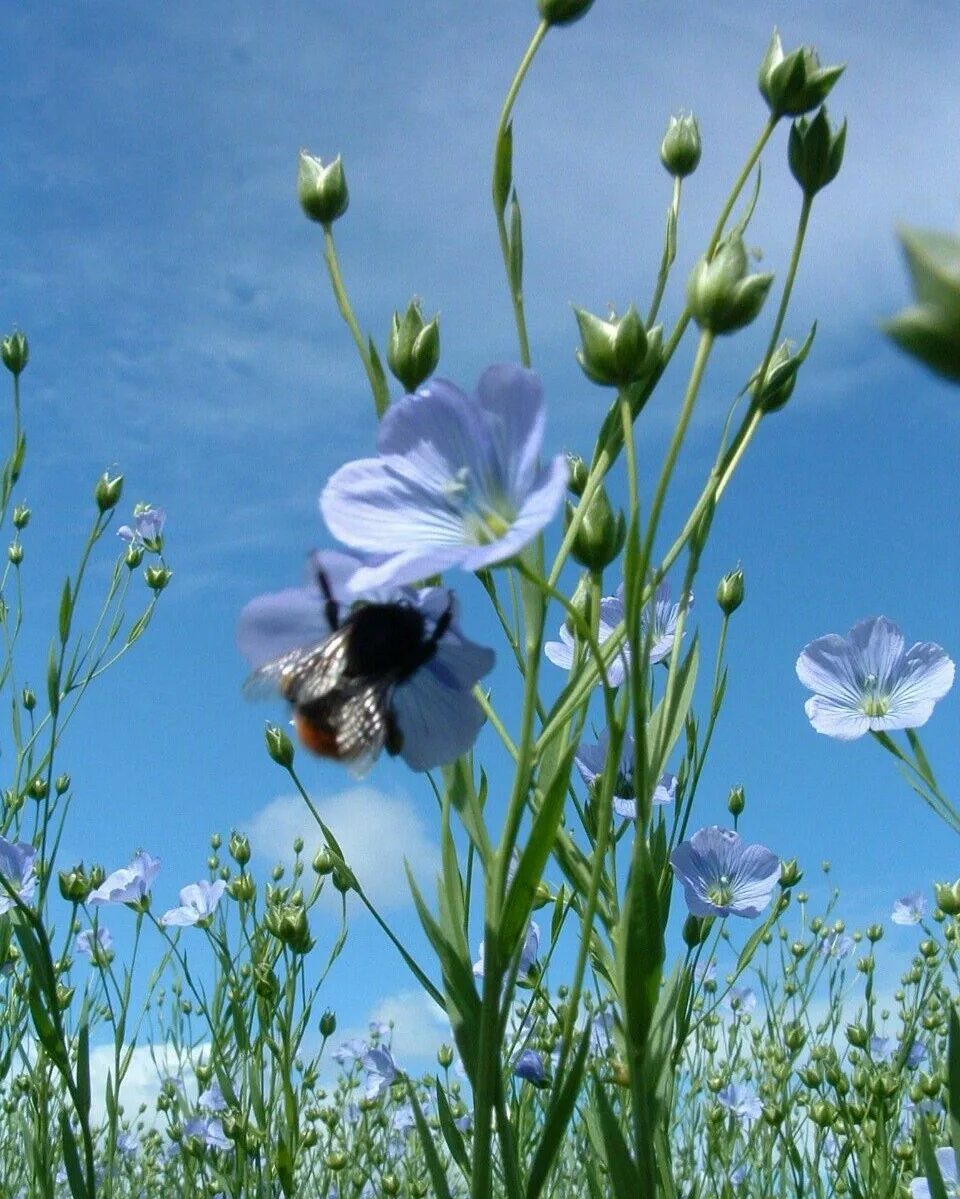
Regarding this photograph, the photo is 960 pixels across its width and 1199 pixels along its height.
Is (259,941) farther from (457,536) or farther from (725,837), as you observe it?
(457,536)

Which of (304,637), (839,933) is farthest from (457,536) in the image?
(839,933)

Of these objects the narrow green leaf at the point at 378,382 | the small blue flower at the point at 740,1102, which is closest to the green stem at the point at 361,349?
the narrow green leaf at the point at 378,382

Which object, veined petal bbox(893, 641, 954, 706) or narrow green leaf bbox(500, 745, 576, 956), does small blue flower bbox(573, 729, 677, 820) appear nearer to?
veined petal bbox(893, 641, 954, 706)

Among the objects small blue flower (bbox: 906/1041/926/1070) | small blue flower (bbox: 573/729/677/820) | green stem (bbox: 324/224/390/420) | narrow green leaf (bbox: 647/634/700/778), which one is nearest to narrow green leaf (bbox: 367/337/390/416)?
green stem (bbox: 324/224/390/420)

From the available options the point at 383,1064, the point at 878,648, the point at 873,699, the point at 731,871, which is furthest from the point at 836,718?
the point at 383,1064

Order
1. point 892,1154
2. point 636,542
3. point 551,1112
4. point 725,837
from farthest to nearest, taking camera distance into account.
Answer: point 892,1154 → point 725,837 → point 551,1112 → point 636,542

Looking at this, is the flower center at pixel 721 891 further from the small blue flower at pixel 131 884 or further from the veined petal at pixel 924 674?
the small blue flower at pixel 131 884
